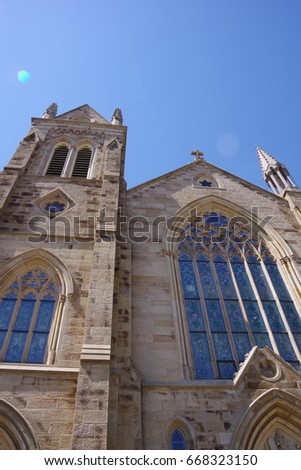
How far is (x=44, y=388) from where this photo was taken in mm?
6957

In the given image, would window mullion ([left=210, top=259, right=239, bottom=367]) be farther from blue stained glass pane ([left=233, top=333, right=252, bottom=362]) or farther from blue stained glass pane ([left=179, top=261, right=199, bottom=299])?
blue stained glass pane ([left=179, top=261, right=199, bottom=299])

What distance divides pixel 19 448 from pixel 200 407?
3.51 meters

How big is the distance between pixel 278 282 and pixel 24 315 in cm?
758

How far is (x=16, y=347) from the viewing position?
26.1 ft

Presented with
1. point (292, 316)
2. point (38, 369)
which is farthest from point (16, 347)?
point (292, 316)

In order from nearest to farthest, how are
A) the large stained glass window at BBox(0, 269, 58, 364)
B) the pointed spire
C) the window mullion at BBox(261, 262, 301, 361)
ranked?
the large stained glass window at BBox(0, 269, 58, 364) < the window mullion at BBox(261, 262, 301, 361) < the pointed spire

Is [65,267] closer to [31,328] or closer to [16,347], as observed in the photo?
[31,328]

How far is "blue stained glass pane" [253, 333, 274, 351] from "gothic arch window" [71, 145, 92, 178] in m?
10.3

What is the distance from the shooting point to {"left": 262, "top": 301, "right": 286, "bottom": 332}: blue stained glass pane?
31.2ft

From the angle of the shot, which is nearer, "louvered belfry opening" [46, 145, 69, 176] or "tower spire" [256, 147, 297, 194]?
"louvered belfry opening" [46, 145, 69, 176]

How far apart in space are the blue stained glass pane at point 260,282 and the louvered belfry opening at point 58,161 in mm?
9396

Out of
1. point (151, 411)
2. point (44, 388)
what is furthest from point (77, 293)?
point (151, 411)

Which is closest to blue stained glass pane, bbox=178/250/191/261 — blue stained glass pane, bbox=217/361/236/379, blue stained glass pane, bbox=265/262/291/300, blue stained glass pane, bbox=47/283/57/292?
blue stained glass pane, bbox=265/262/291/300
